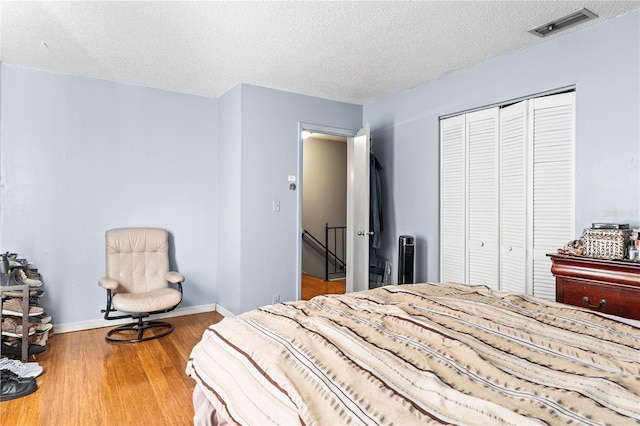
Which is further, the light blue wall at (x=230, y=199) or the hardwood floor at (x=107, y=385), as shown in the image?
the light blue wall at (x=230, y=199)

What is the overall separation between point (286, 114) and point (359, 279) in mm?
1972

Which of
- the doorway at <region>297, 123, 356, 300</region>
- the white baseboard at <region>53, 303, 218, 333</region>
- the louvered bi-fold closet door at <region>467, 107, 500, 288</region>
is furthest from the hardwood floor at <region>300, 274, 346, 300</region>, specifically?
the louvered bi-fold closet door at <region>467, 107, 500, 288</region>

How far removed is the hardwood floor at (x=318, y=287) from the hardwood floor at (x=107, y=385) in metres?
2.21

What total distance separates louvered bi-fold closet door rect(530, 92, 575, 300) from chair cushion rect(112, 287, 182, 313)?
3100mm

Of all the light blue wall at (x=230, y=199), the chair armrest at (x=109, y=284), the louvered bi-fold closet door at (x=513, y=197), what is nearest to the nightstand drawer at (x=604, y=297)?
the louvered bi-fold closet door at (x=513, y=197)

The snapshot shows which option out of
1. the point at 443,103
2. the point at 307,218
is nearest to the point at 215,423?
the point at 443,103

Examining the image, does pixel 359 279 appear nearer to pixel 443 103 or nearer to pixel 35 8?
pixel 443 103

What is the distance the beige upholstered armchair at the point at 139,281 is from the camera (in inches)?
132

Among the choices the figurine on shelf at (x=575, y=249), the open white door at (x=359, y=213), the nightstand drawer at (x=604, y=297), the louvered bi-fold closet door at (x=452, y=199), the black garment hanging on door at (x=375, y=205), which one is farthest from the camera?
the black garment hanging on door at (x=375, y=205)

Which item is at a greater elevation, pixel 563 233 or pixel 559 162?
pixel 559 162

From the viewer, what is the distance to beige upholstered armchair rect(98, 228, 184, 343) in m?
3.36

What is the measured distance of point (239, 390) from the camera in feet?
3.88

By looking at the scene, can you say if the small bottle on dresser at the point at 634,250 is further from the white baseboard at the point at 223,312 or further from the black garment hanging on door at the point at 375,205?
the white baseboard at the point at 223,312

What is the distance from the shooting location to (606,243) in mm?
2260
